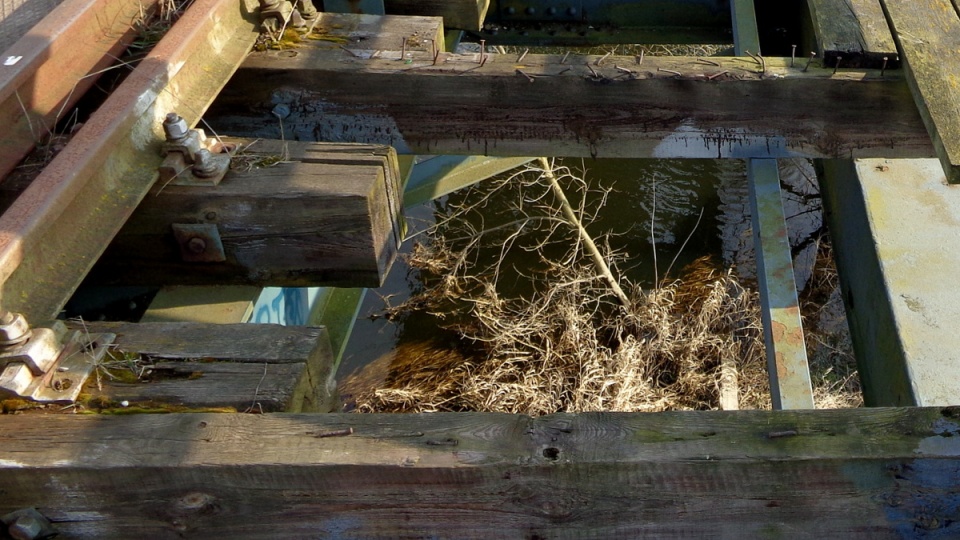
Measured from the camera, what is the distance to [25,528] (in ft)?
5.36

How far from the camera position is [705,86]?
9.11 ft

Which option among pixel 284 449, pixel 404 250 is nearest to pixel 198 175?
pixel 284 449

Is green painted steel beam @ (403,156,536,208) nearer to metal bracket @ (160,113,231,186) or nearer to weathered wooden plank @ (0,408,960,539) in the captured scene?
metal bracket @ (160,113,231,186)

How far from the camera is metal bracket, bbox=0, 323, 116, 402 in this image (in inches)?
68.6

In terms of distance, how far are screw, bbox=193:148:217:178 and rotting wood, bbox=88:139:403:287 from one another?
4cm

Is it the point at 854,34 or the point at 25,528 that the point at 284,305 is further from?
the point at 854,34

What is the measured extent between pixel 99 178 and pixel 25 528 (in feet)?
2.66

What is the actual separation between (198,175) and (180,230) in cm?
14

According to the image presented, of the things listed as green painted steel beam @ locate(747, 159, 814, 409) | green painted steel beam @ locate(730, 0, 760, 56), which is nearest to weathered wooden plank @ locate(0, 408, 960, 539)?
green painted steel beam @ locate(747, 159, 814, 409)

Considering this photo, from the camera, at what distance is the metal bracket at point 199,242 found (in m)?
2.26

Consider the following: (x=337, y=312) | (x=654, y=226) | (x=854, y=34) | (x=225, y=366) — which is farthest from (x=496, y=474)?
(x=654, y=226)

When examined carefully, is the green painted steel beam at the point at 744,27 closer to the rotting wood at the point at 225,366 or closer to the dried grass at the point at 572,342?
the dried grass at the point at 572,342

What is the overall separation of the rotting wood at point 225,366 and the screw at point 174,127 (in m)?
0.51

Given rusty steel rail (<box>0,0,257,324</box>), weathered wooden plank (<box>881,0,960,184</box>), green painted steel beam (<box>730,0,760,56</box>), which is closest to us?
rusty steel rail (<box>0,0,257,324</box>)
